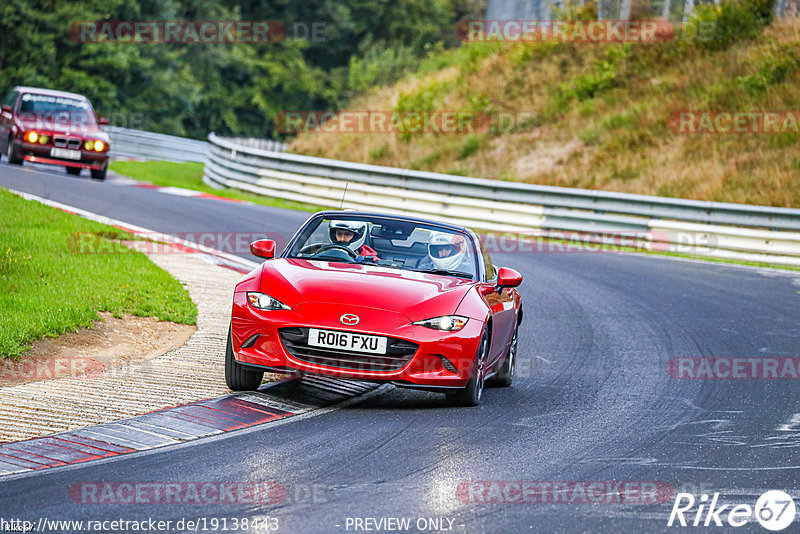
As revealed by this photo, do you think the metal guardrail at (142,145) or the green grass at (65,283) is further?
the metal guardrail at (142,145)

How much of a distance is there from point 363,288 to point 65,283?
15.3 feet

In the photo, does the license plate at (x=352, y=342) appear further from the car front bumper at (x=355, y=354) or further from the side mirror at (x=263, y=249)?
the side mirror at (x=263, y=249)

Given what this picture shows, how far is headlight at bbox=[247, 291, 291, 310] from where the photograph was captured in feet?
25.9

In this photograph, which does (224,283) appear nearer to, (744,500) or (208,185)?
(744,500)

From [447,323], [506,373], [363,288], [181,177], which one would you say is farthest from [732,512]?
[181,177]

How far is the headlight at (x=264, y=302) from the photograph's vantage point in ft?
25.9

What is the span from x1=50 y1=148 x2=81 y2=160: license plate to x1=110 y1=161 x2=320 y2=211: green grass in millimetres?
3214

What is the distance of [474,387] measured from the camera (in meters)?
8.19

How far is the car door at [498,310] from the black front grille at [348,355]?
105cm

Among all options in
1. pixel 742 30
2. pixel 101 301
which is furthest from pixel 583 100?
pixel 101 301

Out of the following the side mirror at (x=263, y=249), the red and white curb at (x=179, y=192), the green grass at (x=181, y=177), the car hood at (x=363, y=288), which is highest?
the side mirror at (x=263, y=249)

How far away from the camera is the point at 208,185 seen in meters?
30.2

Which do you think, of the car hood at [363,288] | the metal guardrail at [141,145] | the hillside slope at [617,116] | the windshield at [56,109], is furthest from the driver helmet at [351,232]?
the metal guardrail at [141,145]

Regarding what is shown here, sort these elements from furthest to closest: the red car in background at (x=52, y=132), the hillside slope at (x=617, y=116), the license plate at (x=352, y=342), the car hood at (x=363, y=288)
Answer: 1. the hillside slope at (x=617, y=116)
2. the red car in background at (x=52, y=132)
3. the car hood at (x=363, y=288)
4. the license plate at (x=352, y=342)
